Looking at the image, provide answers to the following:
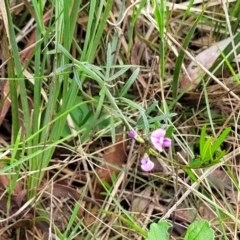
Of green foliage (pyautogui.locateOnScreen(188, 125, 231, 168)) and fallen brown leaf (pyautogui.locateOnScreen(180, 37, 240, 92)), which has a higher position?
green foliage (pyautogui.locateOnScreen(188, 125, 231, 168))

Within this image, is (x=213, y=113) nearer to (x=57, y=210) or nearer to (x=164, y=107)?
(x=164, y=107)

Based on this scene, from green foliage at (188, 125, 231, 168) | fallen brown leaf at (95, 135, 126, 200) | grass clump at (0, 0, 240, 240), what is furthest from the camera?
fallen brown leaf at (95, 135, 126, 200)

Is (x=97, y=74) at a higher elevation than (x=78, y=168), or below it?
higher

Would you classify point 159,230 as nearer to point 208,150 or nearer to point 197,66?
point 208,150

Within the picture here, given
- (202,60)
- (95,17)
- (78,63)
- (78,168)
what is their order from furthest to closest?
(202,60) < (78,168) < (95,17) < (78,63)

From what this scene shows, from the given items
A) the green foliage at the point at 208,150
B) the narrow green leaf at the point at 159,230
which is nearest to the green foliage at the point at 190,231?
the narrow green leaf at the point at 159,230

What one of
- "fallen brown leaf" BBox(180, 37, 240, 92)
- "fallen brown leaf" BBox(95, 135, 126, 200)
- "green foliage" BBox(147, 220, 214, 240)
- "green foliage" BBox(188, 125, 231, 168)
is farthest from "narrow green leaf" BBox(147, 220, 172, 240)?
"fallen brown leaf" BBox(180, 37, 240, 92)

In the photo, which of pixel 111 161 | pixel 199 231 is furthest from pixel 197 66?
pixel 199 231

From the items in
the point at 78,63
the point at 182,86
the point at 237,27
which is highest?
the point at 78,63

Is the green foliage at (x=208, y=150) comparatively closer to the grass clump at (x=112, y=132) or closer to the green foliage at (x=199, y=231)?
the grass clump at (x=112, y=132)

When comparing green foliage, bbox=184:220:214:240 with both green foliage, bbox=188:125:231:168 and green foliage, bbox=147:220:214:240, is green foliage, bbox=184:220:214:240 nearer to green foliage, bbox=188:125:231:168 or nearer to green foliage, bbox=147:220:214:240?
green foliage, bbox=147:220:214:240

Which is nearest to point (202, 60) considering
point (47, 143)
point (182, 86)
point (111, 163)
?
point (182, 86)
